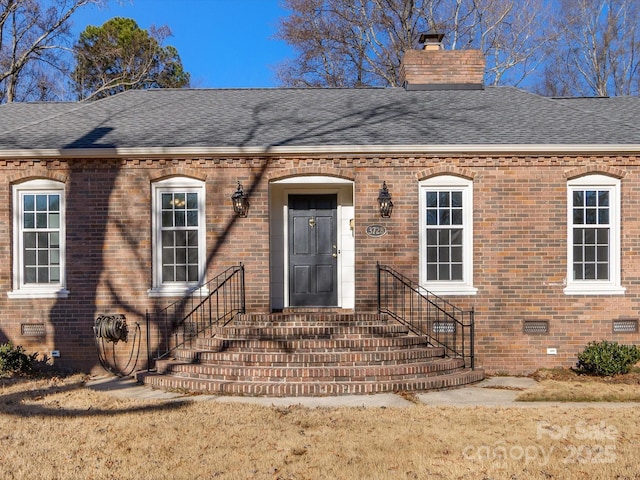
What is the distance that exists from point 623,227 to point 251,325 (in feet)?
21.3

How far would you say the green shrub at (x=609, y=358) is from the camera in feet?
31.3

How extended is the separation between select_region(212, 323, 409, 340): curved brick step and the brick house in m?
0.76

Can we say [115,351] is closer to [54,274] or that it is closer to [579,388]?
[54,274]

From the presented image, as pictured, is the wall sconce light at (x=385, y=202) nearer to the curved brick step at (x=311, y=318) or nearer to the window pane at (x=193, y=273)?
the curved brick step at (x=311, y=318)

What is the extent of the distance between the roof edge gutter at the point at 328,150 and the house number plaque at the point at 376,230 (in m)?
1.26

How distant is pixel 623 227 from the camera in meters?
10.4

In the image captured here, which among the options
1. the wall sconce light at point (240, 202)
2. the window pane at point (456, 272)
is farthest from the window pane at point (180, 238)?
the window pane at point (456, 272)

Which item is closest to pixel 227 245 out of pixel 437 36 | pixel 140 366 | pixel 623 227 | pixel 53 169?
pixel 140 366

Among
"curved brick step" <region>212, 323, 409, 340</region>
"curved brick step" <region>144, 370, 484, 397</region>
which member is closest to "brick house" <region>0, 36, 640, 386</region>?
"curved brick step" <region>212, 323, 409, 340</region>

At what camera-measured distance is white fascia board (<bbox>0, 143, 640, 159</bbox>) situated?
1020 cm

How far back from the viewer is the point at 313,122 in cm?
1167

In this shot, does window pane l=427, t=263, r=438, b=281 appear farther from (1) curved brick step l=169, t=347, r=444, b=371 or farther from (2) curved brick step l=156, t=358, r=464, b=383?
(2) curved brick step l=156, t=358, r=464, b=383

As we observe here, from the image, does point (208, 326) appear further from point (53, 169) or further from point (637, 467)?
point (637, 467)

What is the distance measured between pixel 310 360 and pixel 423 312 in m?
2.41
